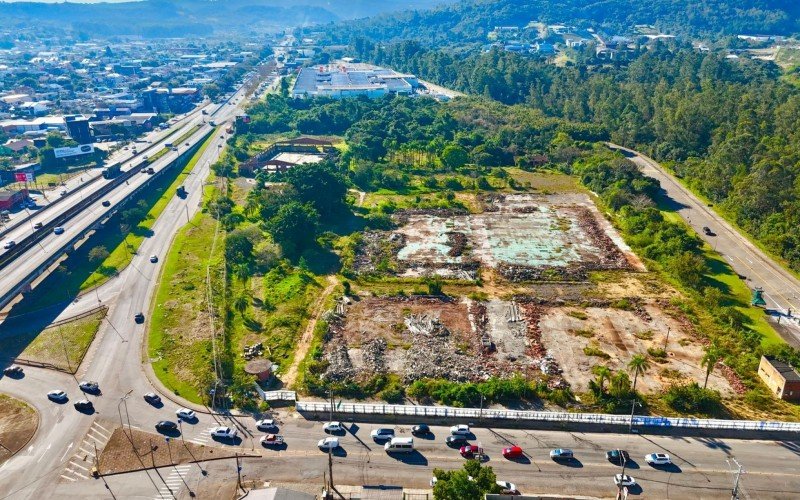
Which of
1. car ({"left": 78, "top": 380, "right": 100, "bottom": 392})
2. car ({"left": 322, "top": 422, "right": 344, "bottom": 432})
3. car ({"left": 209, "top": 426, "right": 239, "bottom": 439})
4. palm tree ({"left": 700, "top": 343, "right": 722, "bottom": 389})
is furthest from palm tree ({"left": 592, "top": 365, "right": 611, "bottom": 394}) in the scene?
car ({"left": 78, "top": 380, "right": 100, "bottom": 392})

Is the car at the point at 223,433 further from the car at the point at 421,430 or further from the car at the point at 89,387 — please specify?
the car at the point at 421,430

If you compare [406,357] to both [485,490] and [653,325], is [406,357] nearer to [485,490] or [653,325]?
[485,490]

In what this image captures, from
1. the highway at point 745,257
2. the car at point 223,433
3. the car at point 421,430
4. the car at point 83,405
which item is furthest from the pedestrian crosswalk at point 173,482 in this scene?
the highway at point 745,257

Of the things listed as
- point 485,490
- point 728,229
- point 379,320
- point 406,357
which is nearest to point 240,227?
point 379,320

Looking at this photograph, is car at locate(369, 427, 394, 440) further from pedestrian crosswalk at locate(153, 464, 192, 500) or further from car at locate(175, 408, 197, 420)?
car at locate(175, 408, 197, 420)

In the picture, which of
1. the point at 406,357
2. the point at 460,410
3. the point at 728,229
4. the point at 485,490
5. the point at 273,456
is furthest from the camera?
the point at 728,229

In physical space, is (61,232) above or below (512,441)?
above
